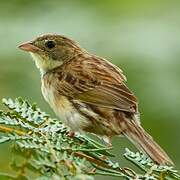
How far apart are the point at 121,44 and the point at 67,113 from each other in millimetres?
1660

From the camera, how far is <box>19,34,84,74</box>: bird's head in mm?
5152

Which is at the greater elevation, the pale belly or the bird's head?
the bird's head

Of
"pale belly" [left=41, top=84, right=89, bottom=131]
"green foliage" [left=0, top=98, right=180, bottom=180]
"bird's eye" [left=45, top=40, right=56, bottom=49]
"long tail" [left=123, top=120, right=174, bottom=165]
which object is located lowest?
"green foliage" [left=0, top=98, right=180, bottom=180]

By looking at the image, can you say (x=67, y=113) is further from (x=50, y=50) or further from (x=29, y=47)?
(x=50, y=50)

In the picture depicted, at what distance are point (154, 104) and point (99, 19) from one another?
1904 mm

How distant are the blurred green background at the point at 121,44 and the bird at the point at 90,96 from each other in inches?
10.6

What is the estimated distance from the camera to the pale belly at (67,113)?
4.30m

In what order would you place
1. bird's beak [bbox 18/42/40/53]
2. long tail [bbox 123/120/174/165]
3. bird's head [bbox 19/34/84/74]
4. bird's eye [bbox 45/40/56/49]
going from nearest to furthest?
1. long tail [bbox 123/120/174/165]
2. bird's beak [bbox 18/42/40/53]
3. bird's head [bbox 19/34/84/74]
4. bird's eye [bbox 45/40/56/49]

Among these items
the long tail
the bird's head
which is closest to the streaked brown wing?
the long tail

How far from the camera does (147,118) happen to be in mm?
5359

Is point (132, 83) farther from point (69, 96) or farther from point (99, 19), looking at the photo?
point (99, 19)

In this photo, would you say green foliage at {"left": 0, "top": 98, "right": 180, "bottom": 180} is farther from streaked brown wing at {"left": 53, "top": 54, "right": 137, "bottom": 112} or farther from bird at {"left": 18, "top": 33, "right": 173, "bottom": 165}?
streaked brown wing at {"left": 53, "top": 54, "right": 137, "bottom": 112}

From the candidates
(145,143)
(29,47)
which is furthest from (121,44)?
(145,143)

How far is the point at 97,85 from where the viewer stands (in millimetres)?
4668
